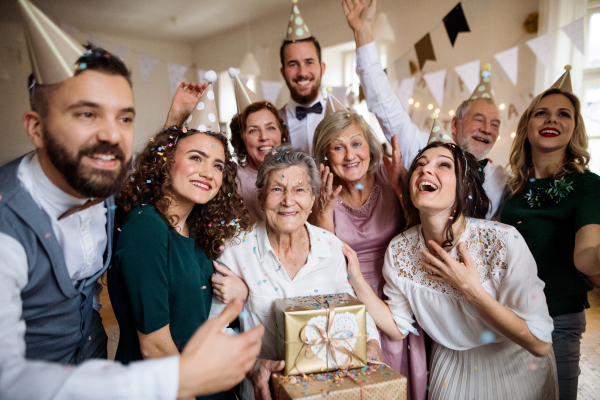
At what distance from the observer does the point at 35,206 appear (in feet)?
2.78

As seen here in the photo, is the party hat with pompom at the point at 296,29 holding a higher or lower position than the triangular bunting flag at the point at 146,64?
higher

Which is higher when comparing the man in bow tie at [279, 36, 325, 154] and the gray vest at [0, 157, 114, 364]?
the man in bow tie at [279, 36, 325, 154]

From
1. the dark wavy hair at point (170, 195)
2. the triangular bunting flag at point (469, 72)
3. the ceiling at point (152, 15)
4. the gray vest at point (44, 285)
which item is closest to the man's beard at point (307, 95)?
the ceiling at point (152, 15)

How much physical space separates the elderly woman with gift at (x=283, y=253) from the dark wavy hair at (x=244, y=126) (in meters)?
0.57

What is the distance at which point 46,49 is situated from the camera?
754mm

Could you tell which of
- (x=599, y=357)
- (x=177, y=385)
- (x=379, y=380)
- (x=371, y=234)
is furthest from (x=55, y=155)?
(x=599, y=357)

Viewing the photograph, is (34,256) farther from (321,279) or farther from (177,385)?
(321,279)

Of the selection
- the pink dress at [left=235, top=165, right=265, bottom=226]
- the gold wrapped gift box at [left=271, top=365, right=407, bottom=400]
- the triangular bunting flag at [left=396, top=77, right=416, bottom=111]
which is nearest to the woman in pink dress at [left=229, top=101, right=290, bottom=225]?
the pink dress at [left=235, top=165, right=265, bottom=226]

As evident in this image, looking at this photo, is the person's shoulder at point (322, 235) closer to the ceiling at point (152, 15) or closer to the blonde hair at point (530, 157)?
the blonde hair at point (530, 157)

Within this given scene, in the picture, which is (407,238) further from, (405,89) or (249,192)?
(405,89)

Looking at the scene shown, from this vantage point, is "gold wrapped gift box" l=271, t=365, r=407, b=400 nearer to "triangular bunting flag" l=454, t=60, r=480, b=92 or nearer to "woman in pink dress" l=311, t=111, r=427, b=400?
"woman in pink dress" l=311, t=111, r=427, b=400

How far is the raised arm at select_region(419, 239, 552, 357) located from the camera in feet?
4.69

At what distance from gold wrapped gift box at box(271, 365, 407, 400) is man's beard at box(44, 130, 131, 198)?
83cm

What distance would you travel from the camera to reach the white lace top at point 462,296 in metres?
1.47
